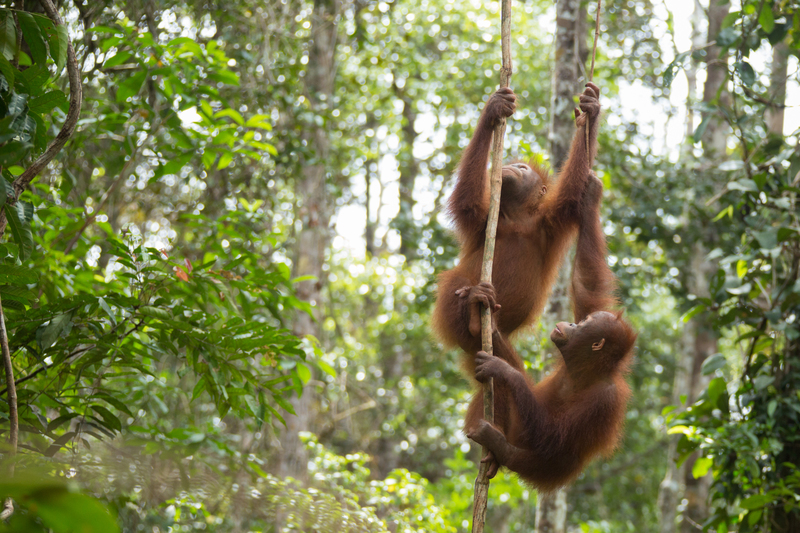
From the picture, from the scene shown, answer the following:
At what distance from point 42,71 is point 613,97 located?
30.8ft

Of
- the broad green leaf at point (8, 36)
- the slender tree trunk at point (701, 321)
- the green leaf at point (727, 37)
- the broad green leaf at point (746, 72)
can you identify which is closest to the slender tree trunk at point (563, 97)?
the green leaf at point (727, 37)

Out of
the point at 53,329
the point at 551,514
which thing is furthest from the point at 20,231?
the point at 551,514

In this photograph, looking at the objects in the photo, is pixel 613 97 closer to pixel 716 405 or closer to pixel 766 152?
pixel 766 152

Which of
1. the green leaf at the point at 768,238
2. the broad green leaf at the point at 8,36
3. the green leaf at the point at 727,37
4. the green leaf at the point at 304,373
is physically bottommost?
the green leaf at the point at 304,373

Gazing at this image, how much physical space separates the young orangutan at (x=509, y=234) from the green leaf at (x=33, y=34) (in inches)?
73.5

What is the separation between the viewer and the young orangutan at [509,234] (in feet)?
10.1

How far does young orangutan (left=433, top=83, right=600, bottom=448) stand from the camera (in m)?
3.07

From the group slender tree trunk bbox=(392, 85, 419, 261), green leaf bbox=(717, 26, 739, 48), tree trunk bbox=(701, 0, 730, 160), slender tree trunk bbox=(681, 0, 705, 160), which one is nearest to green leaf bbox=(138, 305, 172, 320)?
green leaf bbox=(717, 26, 739, 48)

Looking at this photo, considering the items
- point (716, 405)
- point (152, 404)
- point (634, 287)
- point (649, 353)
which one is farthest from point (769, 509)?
point (649, 353)

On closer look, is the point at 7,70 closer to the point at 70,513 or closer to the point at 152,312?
the point at 152,312

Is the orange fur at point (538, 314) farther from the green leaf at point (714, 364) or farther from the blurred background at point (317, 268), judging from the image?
the green leaf at point (714, 364)

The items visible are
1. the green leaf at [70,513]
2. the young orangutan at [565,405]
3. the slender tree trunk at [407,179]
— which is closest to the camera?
the green leaf at [70,513]

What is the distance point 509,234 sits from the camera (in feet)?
11.3

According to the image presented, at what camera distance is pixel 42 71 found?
6.62 ft
